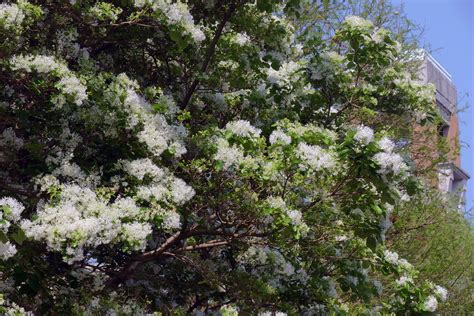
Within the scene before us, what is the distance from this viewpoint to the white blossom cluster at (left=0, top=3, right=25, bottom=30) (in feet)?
17.5

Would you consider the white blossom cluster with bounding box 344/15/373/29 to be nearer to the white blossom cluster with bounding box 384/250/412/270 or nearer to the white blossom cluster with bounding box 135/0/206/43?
the white blossom cluster with bounding box 135/0/206/43

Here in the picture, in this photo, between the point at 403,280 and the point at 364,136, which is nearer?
the point at 364,136

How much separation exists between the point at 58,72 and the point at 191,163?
125cm

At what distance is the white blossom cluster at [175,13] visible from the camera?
5969 millimetres

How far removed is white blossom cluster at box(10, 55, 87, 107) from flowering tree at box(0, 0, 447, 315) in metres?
0.01

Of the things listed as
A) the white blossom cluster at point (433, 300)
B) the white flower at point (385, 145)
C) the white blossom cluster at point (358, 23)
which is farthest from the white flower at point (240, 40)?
the white blossom cluster at point (433, 300)

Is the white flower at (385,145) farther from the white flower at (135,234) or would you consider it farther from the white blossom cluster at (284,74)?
the white blossom cluster at (284,74)

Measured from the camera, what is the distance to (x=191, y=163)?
5.93 meters

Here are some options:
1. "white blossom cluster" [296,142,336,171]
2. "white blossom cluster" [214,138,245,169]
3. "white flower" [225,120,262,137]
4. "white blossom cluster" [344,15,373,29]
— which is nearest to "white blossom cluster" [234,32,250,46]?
"white blossom cluster" [344,15,373,29]

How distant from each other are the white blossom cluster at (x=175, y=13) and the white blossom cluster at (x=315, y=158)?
134 centimetres

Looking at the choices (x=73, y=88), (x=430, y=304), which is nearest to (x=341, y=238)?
(x=430, y=304)

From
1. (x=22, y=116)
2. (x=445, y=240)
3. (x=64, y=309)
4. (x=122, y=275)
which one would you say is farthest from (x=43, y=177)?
(x=445, y=240)

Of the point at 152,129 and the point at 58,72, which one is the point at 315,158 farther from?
the point at 58,72

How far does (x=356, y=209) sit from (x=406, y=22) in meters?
8.40
